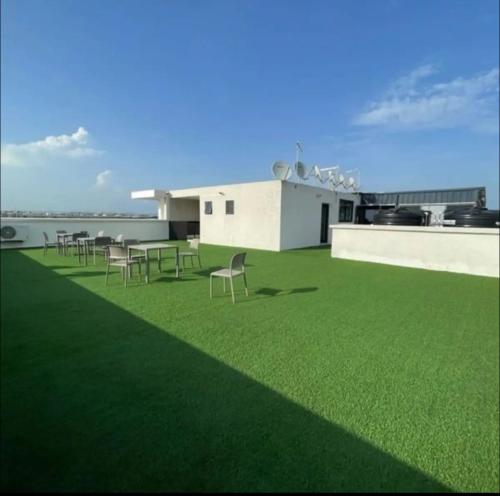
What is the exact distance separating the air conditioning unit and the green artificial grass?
1040 cm

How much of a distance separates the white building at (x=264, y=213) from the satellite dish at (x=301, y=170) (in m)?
0.52

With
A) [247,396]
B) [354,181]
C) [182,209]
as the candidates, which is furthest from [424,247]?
[182,209]

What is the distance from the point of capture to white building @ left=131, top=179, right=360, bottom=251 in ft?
44.2

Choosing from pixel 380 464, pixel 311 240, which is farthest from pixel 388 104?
pixel 380 464

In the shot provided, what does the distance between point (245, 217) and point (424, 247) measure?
8405 millimetres

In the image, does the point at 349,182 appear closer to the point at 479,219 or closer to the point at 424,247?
the point at 479,219

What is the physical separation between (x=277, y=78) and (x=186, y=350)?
44.6 ft

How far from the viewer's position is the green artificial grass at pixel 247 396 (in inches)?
65.7

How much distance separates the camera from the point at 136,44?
336 inches

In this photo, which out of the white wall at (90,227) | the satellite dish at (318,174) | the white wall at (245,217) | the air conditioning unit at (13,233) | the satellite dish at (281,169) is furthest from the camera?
the satellite dish at (318,174)

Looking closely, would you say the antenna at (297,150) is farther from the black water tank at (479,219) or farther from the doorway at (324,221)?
the black water tank at (479,219)

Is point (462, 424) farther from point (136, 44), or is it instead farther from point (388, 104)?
point (388, 104)

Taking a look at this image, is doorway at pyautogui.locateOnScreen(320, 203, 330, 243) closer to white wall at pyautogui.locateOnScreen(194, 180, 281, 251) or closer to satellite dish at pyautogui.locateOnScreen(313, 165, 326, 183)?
satellite dish at pyautogui.locateOnScreen(313, 165, 326, 183)

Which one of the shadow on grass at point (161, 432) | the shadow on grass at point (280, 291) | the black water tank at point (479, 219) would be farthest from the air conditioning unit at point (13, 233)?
the black water tank at point (479, 219)
